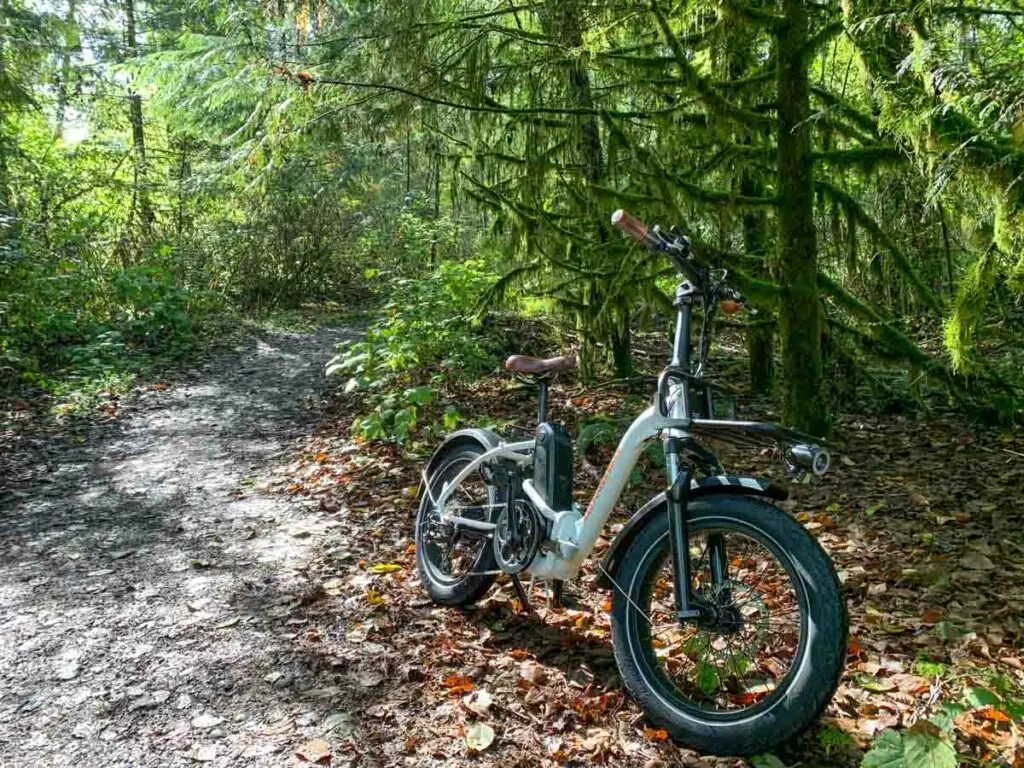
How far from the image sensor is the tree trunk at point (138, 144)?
43.0 ft

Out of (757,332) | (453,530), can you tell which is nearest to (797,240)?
(757,332)

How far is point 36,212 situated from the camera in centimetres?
1083

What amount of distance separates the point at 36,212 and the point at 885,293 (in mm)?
11260

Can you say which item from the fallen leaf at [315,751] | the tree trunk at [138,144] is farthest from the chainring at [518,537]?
the tree trunk at [138,144]

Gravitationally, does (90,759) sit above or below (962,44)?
below

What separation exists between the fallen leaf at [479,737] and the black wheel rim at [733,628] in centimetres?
60

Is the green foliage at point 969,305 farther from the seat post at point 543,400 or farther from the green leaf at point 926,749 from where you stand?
the green leaf at point 926,749

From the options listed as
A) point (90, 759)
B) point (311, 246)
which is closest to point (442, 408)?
point (90, 759)

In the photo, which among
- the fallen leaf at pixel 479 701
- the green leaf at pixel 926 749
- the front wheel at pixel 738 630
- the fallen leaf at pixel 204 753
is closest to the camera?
the green leaf at pixel 926 749

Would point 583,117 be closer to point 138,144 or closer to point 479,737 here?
point 479,737

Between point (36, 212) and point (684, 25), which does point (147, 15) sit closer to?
point (36, 212)

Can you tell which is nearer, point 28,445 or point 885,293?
point 885,293

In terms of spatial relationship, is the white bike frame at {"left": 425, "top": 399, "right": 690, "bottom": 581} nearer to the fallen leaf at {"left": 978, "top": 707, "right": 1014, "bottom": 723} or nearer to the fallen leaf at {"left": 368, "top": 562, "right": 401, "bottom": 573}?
the fallen leaf at {"left": 368, "top": 562, "right": 401, "bottom": 573}

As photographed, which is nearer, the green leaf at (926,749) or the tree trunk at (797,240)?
the green leaf at (926,749)
